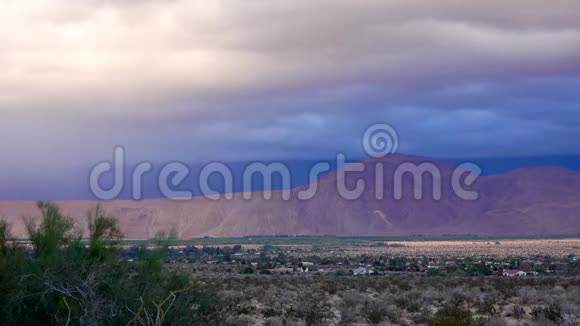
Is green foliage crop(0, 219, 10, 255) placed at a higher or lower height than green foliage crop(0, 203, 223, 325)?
higher

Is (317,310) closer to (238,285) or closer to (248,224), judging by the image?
(238,285)

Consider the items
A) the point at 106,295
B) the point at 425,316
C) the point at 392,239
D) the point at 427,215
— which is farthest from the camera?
the point at 427,215

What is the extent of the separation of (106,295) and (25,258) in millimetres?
2843

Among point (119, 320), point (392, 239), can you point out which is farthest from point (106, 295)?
point (392, 239)

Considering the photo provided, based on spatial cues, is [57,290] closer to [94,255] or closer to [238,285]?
[94,255]

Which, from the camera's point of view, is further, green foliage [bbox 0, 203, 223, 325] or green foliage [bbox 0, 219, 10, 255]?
green foliage [bbox 0, 219, 10, 255]

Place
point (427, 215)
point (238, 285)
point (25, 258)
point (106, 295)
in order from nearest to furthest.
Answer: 1. point (106, 295)
2. point (25, 258)
3. point (238, 285)
4. point (427, 215)

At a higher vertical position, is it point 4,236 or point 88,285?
point 4,236

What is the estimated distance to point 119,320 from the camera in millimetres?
14328

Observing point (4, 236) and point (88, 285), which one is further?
point (4, 236)

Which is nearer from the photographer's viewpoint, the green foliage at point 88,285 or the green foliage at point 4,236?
the green foliage at point 88,285

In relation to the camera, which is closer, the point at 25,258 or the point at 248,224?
the point at 25,258

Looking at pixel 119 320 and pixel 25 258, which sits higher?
pixel 25 258

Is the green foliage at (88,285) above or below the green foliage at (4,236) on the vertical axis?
below
